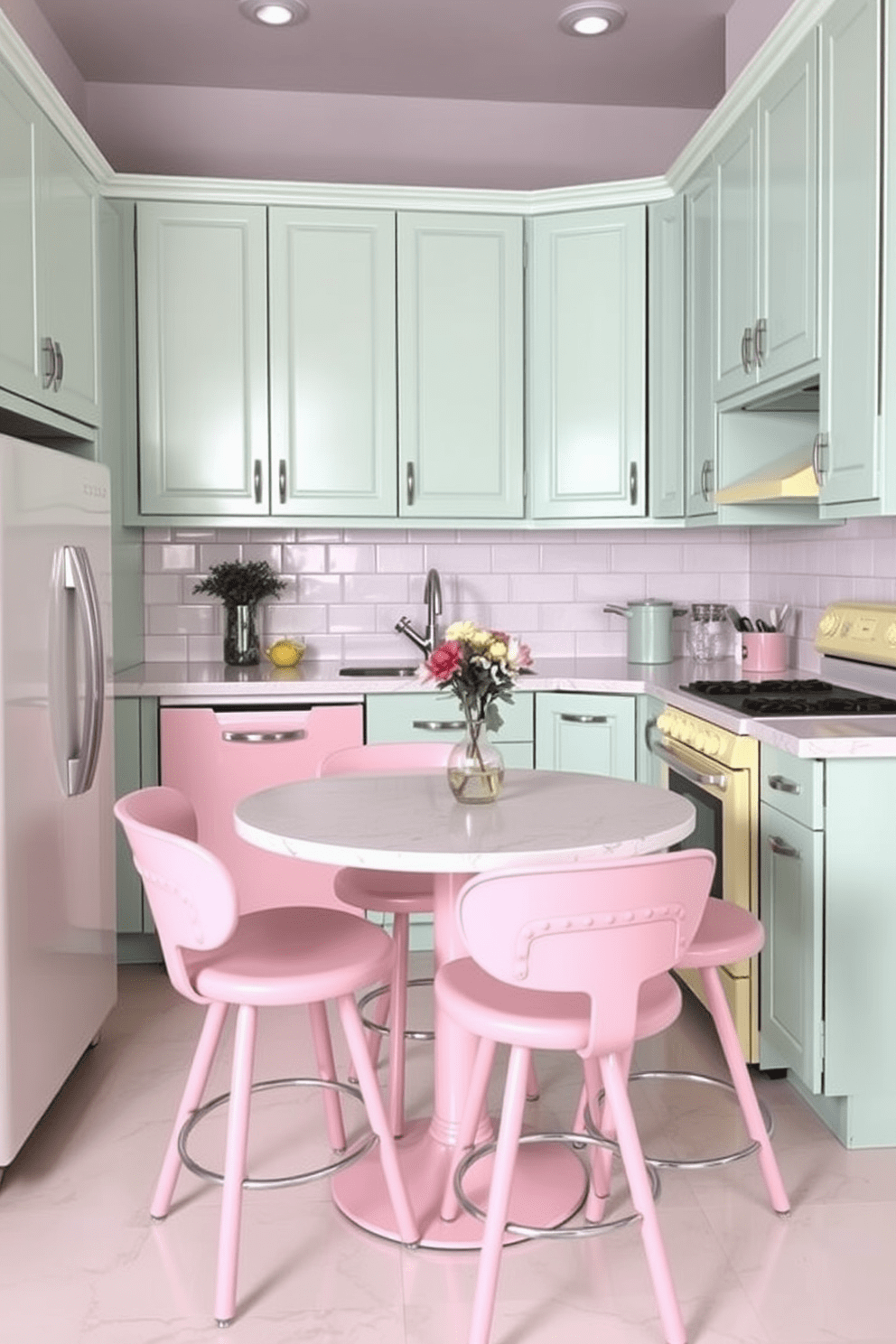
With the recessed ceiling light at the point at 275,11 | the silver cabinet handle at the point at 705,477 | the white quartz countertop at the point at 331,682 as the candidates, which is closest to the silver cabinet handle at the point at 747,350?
the silver cabinet handle at the point at 705,477

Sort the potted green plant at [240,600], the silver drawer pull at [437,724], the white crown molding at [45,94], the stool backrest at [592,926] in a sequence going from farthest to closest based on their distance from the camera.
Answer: the potted green plant at [240,600], the silver drawer pull at [437,724], the white crown molding at [45,94], the stool backrest at [592,926]

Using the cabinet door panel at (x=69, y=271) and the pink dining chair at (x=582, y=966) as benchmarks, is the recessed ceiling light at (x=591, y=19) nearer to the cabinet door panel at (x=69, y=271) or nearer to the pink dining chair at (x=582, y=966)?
the cabinet door panel at (x=69, y=271)

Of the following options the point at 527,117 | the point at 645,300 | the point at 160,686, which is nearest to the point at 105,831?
the point at 160,686

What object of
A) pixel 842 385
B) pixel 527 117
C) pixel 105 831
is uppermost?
pixel 527 117

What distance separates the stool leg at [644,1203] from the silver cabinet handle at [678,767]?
3.92 ft

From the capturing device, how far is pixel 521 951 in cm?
193

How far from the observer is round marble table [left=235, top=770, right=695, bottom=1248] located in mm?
2158

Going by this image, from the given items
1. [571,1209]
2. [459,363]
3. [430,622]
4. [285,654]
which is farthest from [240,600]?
[571,1209]

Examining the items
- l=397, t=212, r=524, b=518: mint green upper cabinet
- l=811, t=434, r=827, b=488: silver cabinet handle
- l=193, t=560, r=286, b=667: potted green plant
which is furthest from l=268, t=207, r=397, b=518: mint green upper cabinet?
l=811, t=434, r=827, b=488: silver cabinet handle

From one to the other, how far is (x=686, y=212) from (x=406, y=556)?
153 centimetres

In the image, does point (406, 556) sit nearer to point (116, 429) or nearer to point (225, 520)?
point (225, 520)

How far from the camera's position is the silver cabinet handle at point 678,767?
125 inches

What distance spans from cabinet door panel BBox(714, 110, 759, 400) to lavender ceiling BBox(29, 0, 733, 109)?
70cm

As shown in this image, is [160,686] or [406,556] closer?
[160,686]
